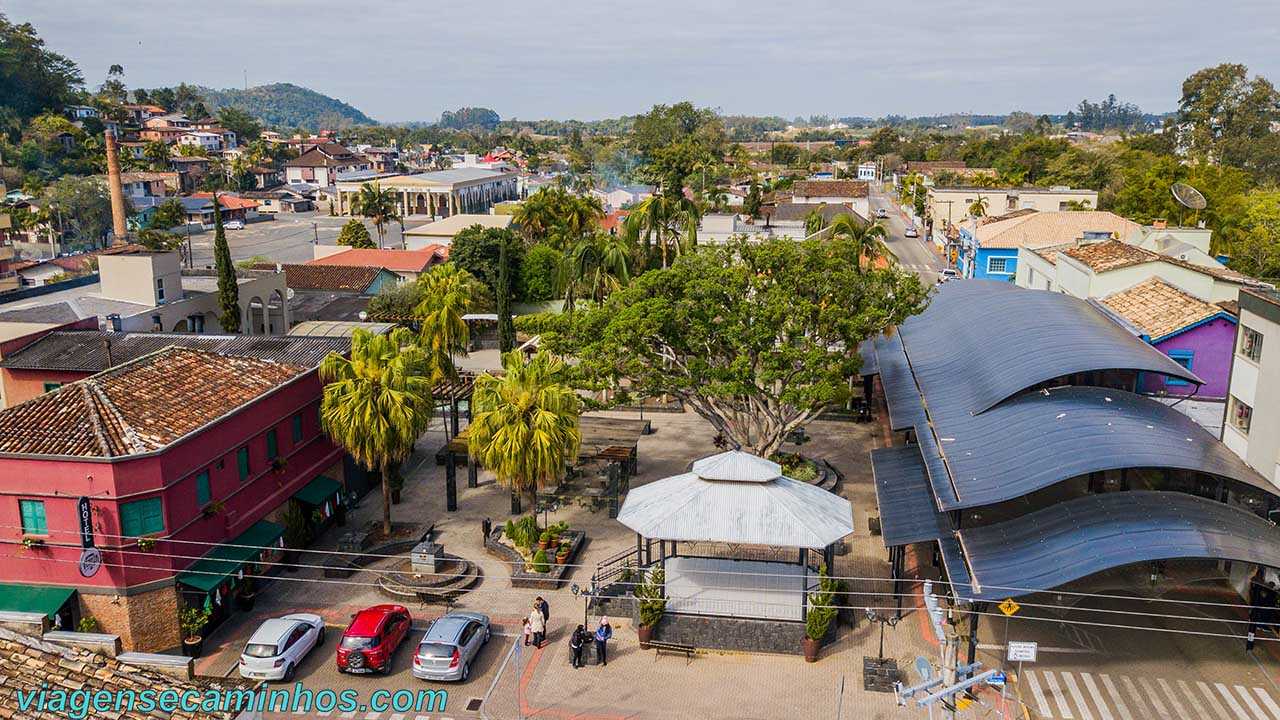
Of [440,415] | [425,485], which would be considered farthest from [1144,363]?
[440,415]

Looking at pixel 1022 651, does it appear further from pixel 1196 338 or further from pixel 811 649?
pixel 1196 338

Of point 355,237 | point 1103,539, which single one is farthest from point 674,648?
point 355,237

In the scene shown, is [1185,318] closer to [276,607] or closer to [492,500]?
[492,500]

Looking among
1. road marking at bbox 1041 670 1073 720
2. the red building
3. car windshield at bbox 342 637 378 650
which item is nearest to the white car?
car windshield at bbox 342 637 378 650

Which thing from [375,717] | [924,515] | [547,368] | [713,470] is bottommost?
[375,717]

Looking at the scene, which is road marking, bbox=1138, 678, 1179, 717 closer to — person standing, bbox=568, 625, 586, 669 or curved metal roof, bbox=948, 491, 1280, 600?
curved metal roof, bbox=948, 491, 1280, 600

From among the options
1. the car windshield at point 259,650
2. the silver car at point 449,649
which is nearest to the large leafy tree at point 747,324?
the silver car at point 449,649

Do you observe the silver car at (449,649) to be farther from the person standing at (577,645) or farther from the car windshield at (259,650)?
the car windshield at (259,650)
